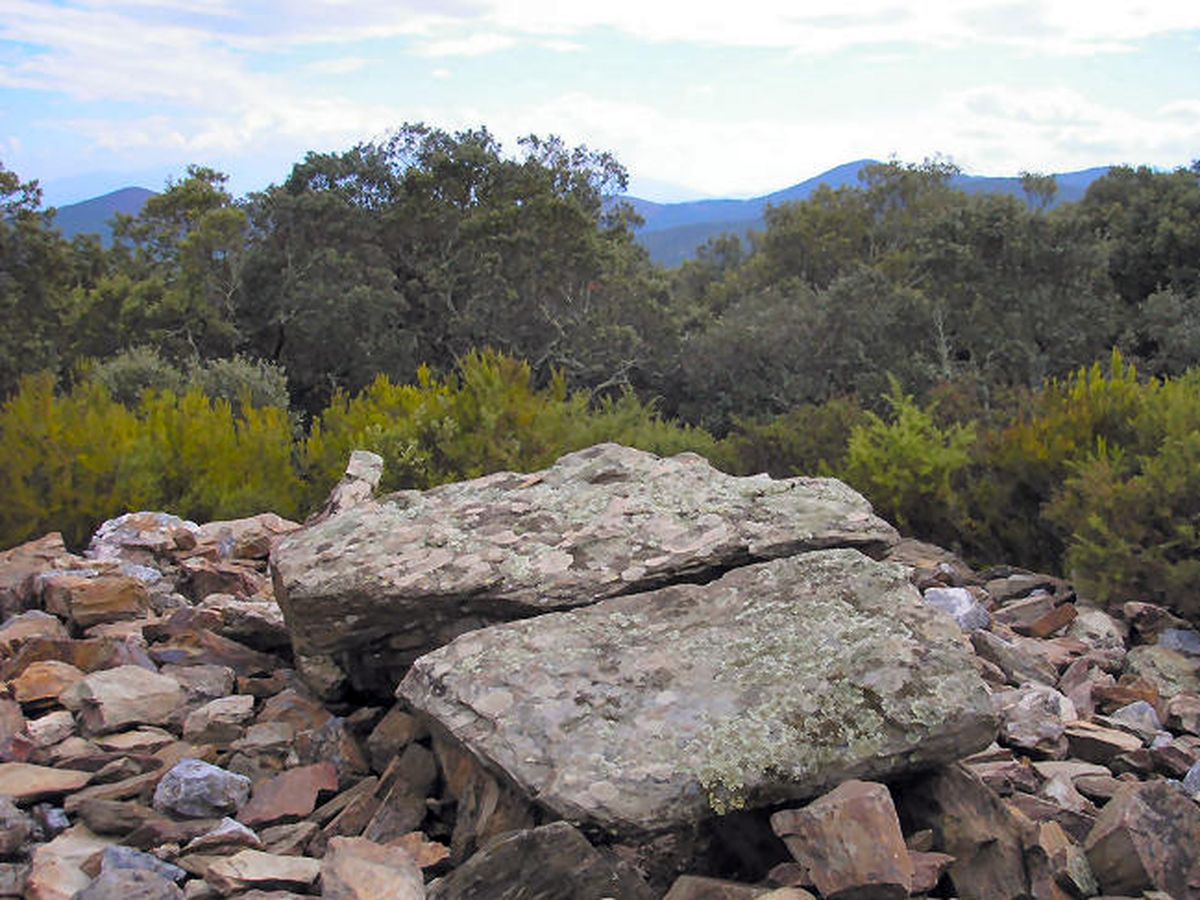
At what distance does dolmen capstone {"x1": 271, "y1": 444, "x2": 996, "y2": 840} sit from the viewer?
299 centimetres

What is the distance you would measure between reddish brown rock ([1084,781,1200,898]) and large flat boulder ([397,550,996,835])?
0.42 metres

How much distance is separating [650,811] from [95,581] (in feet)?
10.3

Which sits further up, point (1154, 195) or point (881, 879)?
point (1154, 195)

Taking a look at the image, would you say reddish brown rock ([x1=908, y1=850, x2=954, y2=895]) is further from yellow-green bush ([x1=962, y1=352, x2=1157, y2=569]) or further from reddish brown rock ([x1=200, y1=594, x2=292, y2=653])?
yellow-green bush ([x1=962, y1=352, x2=1157, y2=569])

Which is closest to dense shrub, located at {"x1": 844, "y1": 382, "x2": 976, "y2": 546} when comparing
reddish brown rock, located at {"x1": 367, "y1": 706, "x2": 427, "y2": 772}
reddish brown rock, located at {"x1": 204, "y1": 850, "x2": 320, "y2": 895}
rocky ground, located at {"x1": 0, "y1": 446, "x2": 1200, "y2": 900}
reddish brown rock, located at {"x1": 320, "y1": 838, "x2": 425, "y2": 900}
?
rocky ground, located at {"x1": 0, "y1": 446, "x2": 1200, "y2": 900}

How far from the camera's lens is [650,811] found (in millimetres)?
2859

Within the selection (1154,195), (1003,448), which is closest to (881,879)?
(1003,448)

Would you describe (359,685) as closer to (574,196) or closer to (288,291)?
(288,291)

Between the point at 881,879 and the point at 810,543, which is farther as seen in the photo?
the point at 810,543

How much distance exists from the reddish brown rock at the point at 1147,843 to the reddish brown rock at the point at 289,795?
7.35 feet

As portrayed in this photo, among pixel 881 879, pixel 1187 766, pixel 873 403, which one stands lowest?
pixel 873 403

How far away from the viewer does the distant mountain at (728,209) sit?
38.8m

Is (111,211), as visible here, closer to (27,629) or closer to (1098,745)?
(27,629)

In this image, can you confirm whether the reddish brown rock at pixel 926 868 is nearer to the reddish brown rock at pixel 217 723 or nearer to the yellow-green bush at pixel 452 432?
the reddish brown rock at pixel 217 723
